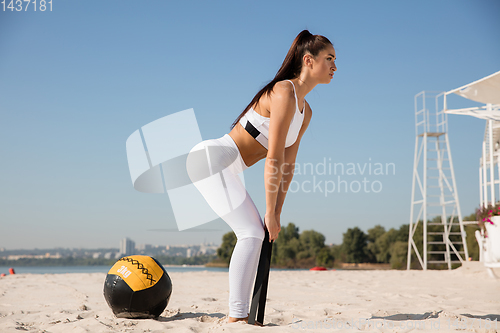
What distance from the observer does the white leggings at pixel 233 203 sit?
2377 millimetres

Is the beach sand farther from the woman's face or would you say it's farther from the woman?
the woman's face

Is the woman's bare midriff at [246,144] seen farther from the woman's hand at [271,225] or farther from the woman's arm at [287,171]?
the woman's hand at [271,225]

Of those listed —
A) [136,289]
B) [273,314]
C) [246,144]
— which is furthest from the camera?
[273,314]

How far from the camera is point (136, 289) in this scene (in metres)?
3.00

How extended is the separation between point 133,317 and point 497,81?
729cm

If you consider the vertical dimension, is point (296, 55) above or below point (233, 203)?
above

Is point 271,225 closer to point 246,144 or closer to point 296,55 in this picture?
point 246,144

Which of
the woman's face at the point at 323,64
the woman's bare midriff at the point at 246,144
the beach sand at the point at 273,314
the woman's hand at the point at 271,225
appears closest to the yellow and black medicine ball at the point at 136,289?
the beach sand at the point at 273,314

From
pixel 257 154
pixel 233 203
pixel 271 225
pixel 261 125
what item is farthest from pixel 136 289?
pixel 261 125

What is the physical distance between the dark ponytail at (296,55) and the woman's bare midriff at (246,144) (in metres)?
0.10

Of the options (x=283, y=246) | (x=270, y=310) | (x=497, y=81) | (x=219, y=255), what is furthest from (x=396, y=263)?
(x=270, y=310)

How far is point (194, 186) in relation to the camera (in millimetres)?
2643

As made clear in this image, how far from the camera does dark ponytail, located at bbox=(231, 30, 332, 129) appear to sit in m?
2.58

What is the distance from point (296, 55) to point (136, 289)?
7.29ft
